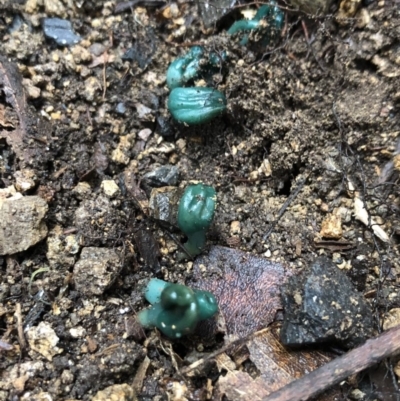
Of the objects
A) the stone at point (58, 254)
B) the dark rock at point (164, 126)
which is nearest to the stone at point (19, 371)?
the stone at point (58, 254)

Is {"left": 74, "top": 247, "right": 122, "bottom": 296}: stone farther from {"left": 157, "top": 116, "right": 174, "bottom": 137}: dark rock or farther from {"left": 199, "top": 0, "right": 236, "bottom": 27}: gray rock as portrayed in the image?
{"left": 199, "top": 0, "right": 236, "bottom": 27}: gray rock

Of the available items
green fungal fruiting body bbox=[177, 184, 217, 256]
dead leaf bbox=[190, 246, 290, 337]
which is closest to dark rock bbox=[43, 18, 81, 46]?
green fungal fruiting body bbox=[177, 184, 217, 256]

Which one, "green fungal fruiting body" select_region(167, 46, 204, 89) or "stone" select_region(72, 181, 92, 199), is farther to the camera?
"green fungal fruiting body" select_region(167, 46, 204, 89)

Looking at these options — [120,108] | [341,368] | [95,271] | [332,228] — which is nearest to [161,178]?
[120,108]

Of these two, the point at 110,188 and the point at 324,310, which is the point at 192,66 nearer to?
the point at 110,188

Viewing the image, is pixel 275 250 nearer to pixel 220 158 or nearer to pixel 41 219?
pixel 220 158
